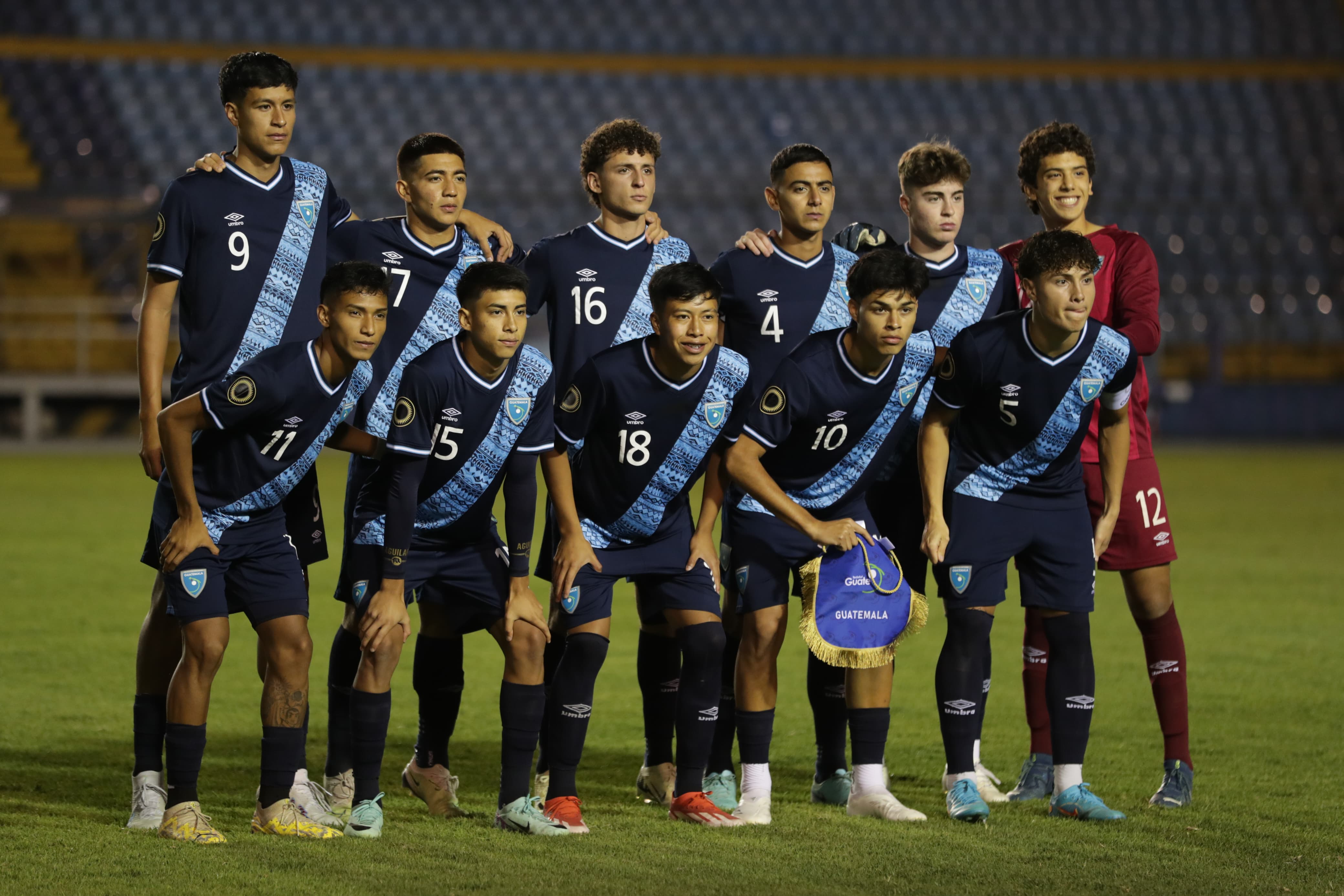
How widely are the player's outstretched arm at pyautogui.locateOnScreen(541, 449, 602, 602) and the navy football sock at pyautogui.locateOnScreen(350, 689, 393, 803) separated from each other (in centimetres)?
54

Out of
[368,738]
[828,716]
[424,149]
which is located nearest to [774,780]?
Answer: [828,716]

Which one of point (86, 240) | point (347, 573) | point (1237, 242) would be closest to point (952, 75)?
point (1237, 242)

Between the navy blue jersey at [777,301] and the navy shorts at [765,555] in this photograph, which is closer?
the navy shorts at [765,555]

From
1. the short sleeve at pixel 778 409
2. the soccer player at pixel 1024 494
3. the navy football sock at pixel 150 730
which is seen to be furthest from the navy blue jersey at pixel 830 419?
the navy football sock at pixel 150 730

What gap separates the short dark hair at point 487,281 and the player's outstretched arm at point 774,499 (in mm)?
726

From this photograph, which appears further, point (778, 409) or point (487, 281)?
point (778, 409)

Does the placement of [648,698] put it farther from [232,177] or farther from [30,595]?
[30,595]

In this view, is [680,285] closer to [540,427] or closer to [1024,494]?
[540,427]

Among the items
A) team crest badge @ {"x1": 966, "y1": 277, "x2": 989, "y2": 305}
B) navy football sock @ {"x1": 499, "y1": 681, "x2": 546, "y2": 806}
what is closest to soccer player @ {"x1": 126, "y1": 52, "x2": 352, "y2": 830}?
navy football sock @ {"x1": 499, "y1": 681, "x2": 546, "y2": 806}

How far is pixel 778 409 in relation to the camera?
14.0 feet

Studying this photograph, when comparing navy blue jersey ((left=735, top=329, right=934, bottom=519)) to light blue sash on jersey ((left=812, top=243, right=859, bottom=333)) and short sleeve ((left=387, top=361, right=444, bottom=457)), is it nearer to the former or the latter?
light blue sash on jersey ((left=812, top=243, right=859, bottom=333))

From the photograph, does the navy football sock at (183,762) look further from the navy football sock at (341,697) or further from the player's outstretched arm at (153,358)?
the player's outstretched arm at (153,358)

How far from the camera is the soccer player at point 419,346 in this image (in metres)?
4.40

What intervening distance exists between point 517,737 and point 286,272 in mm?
1437
